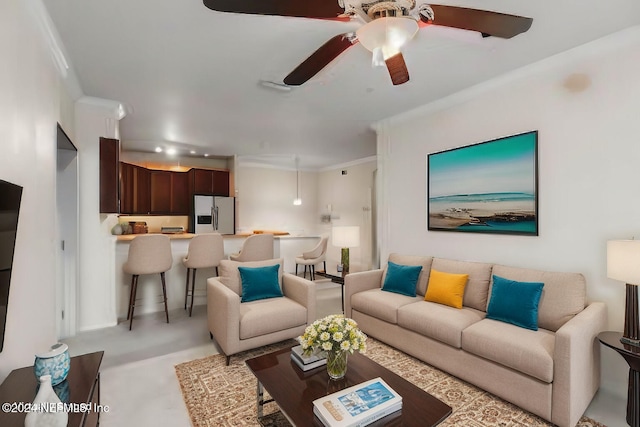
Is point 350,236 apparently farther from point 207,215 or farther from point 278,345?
point 207,215

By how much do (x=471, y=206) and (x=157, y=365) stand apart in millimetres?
3313

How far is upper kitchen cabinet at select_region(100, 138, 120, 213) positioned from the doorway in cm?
23

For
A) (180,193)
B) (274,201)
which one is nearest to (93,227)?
(180,193)

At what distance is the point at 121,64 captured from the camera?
8.59 ft

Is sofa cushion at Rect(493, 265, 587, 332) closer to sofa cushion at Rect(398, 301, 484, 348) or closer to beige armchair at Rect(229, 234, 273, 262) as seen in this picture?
sofa cushion at Rect(398, 301, 484, 348)

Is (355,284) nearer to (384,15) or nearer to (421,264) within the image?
(421,264)

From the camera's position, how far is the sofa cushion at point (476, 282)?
2832mm

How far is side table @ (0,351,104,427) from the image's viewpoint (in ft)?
3.91

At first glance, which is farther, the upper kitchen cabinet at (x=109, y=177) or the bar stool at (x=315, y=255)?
the bar stool at (x=315, y=255)

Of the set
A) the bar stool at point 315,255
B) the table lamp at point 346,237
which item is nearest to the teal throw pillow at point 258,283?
the table lamp at point 346,237

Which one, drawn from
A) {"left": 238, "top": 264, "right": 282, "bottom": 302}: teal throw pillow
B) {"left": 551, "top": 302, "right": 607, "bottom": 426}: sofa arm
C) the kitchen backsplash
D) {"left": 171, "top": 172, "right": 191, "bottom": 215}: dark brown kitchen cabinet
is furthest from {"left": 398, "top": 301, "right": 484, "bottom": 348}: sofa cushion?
the kitchen backsplash

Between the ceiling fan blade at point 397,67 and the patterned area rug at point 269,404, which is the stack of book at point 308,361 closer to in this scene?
the patterned area rug at point 269,404

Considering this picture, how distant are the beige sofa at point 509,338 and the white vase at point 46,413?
2.37 metres

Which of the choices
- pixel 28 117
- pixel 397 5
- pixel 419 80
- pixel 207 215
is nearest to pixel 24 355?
pixel 28 117
